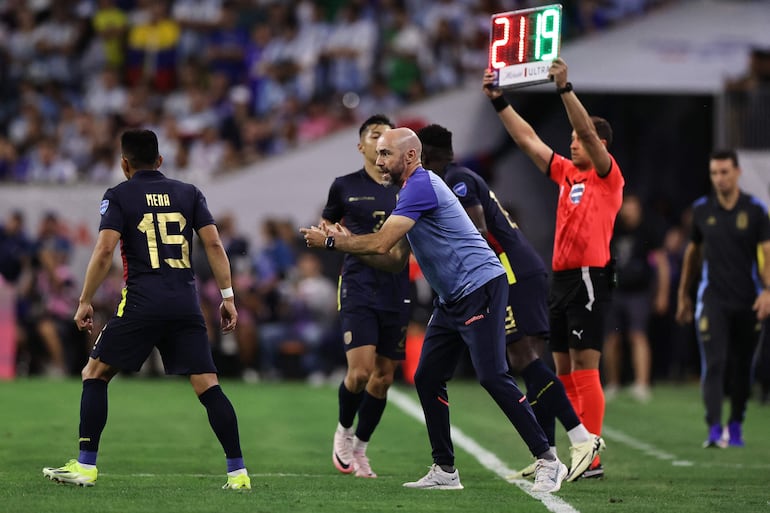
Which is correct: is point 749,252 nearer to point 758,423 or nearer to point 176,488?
point 758,423

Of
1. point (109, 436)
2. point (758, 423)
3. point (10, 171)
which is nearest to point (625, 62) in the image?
point (758, 423)

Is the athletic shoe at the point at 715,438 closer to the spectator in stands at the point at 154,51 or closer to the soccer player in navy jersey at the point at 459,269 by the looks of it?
the soccer player in navy jersey at the point at 459,269

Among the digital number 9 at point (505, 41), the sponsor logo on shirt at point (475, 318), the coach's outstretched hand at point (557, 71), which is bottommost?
the sponsor logo on shirt at point (475, 318)

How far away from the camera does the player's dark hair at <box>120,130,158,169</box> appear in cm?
850

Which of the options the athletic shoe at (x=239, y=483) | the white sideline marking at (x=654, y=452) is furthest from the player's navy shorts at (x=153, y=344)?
the white sideline marking at (x=654, y=452)

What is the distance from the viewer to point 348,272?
1028 centimetres

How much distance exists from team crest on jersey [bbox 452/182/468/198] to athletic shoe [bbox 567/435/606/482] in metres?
1.80

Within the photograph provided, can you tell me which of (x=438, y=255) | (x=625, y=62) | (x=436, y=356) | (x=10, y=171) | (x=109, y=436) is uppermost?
(x=625, y=62)

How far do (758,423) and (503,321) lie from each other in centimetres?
695

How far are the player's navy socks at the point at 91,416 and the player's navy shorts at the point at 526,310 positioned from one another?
270cm

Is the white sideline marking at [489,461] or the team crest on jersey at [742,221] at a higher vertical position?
the team crest on jersey at [742,221]

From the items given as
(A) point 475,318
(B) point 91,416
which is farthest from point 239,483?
(A) point 475,318

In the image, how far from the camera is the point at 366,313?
10070 mm

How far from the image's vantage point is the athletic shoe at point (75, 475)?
844 cm
